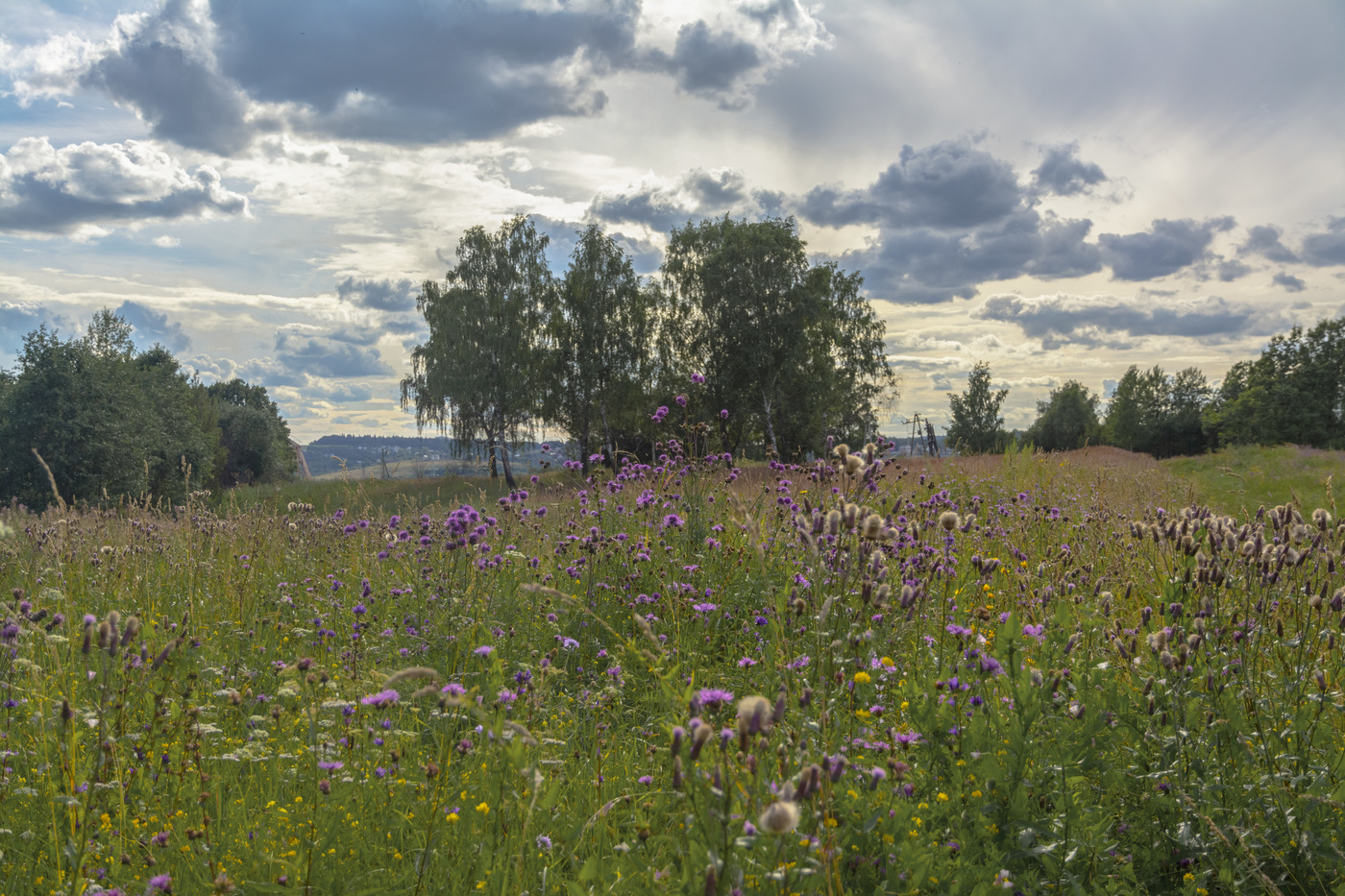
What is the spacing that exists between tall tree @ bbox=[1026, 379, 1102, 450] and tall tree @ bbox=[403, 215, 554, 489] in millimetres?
70517

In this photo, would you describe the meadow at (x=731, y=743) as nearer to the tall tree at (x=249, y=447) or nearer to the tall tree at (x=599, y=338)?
the tall tree at (x=599, y=338)

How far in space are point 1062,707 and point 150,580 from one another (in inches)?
315

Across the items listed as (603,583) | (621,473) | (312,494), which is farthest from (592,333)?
(603,583)

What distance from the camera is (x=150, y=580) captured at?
6969 mm

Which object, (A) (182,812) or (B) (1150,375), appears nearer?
(A) (182,812)

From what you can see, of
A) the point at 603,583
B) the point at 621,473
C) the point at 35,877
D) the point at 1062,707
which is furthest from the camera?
the point at 621,473

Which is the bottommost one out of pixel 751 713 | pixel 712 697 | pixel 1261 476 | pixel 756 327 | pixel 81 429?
pixel 1261 476

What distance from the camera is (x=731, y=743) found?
2.20 metres

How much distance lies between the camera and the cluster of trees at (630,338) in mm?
31828

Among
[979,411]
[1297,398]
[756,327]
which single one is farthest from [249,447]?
[1297,398]

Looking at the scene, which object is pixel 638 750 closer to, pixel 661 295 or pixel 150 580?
pixel 150 580

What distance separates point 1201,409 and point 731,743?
90.3 meters

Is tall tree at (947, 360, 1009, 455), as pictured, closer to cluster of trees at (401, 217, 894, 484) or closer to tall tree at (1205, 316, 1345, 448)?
tall tree at (1205, 316, 1345, 448)

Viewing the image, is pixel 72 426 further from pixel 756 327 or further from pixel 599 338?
pixel 756 327
